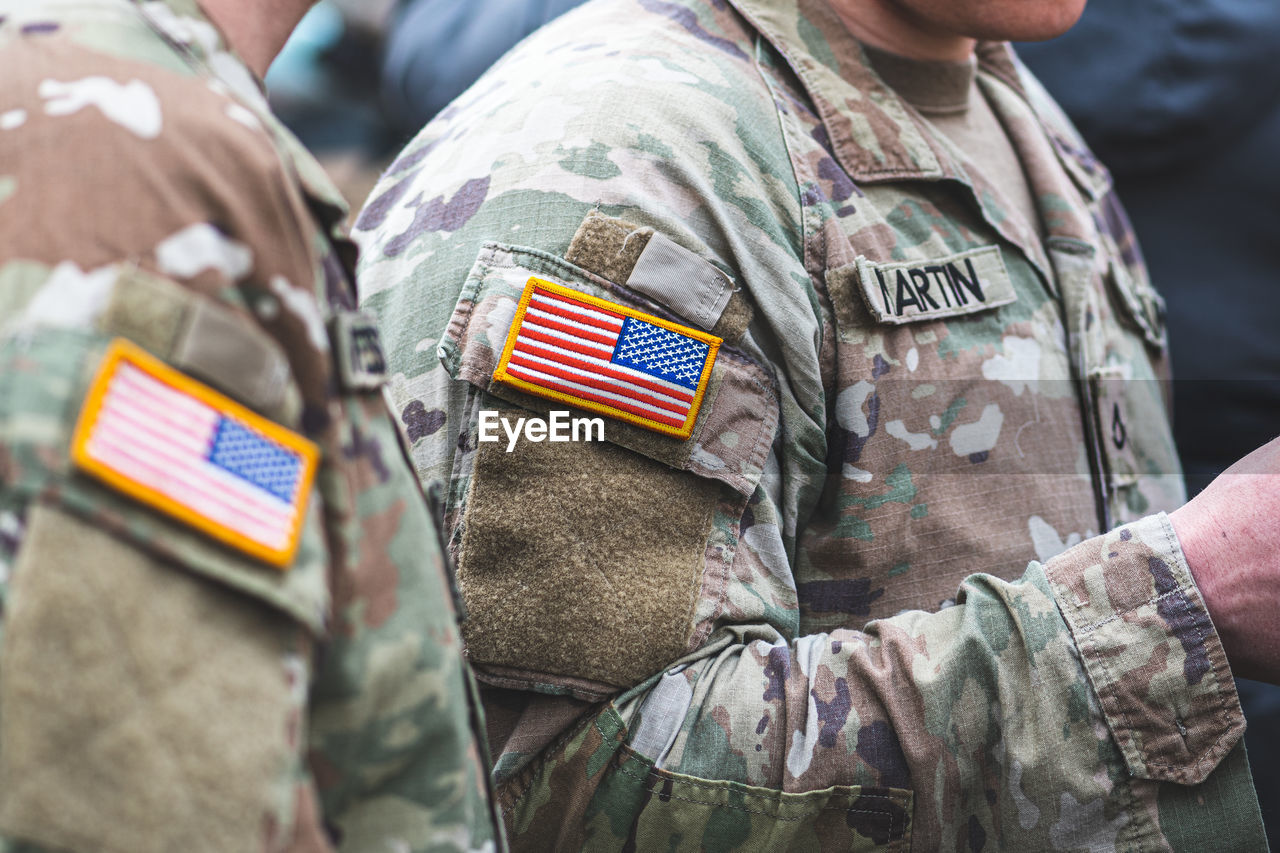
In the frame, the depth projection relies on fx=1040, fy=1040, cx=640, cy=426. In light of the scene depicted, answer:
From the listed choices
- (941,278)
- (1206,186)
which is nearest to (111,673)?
(941,278)

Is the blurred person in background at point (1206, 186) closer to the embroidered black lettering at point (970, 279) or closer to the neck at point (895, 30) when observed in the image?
the neck at point (895, 30)

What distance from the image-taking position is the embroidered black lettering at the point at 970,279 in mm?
1248

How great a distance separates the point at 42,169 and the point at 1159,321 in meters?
1.62

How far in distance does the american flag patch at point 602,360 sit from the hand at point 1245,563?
1.62 ft

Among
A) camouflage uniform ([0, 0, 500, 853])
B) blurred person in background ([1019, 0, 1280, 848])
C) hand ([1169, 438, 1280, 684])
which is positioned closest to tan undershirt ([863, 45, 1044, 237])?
blurred person in background ([1019, 0, 1280, 848])

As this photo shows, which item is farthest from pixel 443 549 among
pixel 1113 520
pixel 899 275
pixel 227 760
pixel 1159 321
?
pixel 1159 321

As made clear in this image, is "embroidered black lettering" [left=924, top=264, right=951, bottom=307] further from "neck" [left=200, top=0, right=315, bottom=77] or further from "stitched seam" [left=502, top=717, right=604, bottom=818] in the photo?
"neck" [left=200, top=0, right=315, bottom=77]

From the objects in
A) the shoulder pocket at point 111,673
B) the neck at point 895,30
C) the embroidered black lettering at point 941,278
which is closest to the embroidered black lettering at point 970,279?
the embroidered black lettering at point 941,278

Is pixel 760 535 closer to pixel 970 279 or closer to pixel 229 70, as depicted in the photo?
pixel 970 279

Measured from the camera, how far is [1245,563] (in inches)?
37.6

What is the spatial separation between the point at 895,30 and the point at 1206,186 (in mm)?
882

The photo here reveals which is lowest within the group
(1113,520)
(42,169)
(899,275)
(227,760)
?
(1113,520)

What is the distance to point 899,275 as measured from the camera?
3.86 feet

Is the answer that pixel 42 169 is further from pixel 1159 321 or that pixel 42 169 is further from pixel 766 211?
pixel 1159 321
